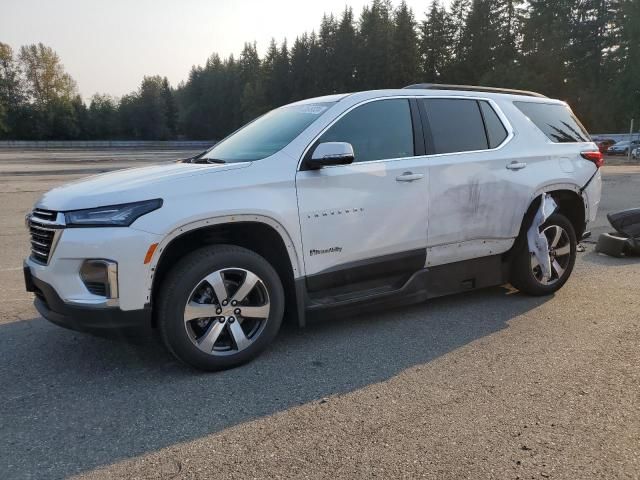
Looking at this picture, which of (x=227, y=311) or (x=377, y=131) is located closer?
(x=227, y=311)

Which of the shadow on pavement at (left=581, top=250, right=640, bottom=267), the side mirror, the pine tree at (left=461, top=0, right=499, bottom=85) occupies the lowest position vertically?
the shadow on pavement at (left=581, top=250, right=640, bottom=267)

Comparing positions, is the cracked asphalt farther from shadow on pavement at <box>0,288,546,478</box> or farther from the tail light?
the tail light


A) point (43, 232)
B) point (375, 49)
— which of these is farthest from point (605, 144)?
point (375, 49)

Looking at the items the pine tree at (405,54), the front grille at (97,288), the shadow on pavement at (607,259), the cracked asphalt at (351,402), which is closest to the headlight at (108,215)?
the front grille at (97,288)

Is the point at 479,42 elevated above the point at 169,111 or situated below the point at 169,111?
above

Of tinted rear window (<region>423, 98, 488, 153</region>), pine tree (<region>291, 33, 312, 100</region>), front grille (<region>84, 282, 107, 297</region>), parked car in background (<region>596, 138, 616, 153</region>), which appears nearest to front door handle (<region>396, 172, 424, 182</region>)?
tinted rear window (<region>423, 98, 488, 153</region>)

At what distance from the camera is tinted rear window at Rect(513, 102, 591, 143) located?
5.29 metres

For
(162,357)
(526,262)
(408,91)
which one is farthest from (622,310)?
(162,357)

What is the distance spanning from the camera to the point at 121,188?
3410mm

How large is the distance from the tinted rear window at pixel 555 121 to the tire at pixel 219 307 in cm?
315

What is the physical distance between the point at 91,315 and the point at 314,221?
1561mm

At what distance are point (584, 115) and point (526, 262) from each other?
69.5m

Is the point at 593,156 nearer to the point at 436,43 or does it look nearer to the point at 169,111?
the point at 436,43

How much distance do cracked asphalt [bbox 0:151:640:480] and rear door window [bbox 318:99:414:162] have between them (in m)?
1.42
